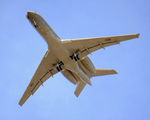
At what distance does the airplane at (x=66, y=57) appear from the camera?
3047 centimetres

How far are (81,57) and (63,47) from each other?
3.61 m

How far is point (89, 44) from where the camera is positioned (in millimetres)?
32719

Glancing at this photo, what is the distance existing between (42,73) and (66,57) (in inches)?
253

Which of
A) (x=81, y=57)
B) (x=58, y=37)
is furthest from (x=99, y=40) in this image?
(x=58, y=37)

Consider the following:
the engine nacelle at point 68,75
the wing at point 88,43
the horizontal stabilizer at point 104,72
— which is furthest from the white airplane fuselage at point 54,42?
the horizontal stabilizer at point 104,72

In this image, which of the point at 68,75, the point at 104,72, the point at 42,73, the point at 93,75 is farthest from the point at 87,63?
the point at 42,73

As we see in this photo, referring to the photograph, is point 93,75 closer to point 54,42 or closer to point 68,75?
point 68,75

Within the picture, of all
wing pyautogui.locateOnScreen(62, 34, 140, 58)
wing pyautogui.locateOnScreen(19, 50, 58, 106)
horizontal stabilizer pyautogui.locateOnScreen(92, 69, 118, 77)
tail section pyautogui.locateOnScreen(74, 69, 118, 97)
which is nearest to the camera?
wing pyautogui.locateOnScreen(62, 34, 140, 58)

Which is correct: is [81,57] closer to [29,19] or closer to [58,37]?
[58,37]

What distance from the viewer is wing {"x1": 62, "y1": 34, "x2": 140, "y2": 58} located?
3166 centimetres

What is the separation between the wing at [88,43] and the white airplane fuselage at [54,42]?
1.01 meters

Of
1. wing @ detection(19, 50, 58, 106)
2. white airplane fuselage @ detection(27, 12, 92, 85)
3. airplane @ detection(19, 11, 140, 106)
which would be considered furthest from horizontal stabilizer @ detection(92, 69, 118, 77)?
wing @ detection(19, 50, 58, 106)

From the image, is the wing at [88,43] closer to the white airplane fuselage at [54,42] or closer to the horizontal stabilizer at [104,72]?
the white airplane fuselage at [54,42]

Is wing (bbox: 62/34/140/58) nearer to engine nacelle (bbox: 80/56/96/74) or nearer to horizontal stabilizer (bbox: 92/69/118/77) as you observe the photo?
engine nacelle (bbox: 80/56/96/74)
